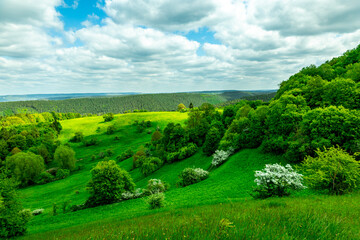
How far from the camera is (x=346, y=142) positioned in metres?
26.3

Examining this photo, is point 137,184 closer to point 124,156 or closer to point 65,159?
point 124,156

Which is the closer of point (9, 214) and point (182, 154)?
point (9, 214)

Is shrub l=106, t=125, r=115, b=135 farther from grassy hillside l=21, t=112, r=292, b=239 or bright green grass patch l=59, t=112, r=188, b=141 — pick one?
bright green grass patch l=59, t=112, r=188, b=141

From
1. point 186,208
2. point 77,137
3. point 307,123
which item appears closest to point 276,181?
point 186,208

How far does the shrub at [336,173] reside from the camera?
14.4 meters

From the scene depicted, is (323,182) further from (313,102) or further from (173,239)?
(313,102)

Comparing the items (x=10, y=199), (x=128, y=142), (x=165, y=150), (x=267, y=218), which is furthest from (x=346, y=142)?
(x=128, y=142)

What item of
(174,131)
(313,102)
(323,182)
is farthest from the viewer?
(174,131)

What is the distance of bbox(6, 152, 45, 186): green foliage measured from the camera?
7169cm

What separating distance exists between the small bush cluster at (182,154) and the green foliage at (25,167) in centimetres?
5491

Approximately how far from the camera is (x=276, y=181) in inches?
576

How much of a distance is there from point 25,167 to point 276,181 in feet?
296

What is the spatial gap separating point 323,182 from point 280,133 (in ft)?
73.3

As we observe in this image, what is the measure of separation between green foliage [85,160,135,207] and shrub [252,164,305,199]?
93.1 ft
